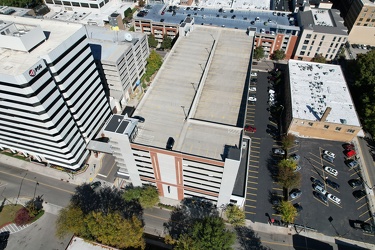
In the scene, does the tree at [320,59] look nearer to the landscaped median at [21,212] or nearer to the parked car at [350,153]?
the parked car at [350,153]

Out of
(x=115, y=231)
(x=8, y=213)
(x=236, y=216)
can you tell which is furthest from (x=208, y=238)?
(x=8, y=213)

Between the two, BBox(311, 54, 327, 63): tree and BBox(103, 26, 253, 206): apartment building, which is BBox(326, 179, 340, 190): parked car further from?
BBox(311, 54, 327, 63): tree

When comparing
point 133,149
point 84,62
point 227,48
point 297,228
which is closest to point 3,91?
point 84,62

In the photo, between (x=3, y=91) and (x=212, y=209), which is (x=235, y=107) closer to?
(x=212, y=209)

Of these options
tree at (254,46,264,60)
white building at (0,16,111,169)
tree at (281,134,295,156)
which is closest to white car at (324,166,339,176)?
tree at (281,134,295,156)

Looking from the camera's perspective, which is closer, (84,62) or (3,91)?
(3,91)

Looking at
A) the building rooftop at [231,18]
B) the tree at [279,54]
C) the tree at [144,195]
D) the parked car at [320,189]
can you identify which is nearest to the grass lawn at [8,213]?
the tree at [144,195]
